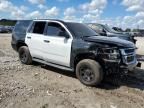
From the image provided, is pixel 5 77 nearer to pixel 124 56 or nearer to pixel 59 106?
pixel 59 106

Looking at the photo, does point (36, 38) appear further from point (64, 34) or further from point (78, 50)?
point (78, 50)


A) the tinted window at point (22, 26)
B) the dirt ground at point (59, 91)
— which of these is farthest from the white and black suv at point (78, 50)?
the dirt ground at point (59, 91)

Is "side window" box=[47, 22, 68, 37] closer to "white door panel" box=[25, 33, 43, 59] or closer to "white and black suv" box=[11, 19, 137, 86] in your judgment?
"white and black suv" box=[11, 19, 137, 86]

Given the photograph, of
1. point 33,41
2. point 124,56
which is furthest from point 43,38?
point 124,56

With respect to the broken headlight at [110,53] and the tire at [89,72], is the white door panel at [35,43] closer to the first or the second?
the tire at [89,72]

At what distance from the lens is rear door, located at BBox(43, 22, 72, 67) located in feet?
24.7

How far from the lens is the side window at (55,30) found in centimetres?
779

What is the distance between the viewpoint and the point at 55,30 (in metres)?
8.14

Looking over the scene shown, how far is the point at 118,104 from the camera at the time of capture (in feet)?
18.3

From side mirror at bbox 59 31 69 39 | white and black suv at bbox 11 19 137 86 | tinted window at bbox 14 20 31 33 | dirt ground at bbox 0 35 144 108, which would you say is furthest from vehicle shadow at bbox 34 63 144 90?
tinted window at bbox 14 20 31 33

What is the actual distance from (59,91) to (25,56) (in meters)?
3.63

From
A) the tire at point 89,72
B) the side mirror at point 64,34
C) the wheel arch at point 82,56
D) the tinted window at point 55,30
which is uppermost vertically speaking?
the tinted window at point 55,30


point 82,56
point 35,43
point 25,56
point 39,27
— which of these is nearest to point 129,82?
point 82,56

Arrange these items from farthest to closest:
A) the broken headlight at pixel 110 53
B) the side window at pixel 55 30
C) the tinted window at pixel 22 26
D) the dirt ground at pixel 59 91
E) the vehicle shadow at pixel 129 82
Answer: the tinted window at pixel 22 26, the side window at pixel 55 30, the vehicle shadow at pixel 129 82, the broken headlight at pixel 110 53, the dirt ground at pixel 59 91
